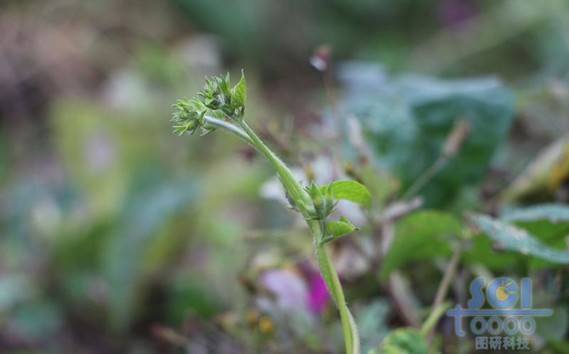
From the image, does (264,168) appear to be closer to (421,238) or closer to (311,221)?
(421,238)

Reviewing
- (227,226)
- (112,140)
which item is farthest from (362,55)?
(227,226)

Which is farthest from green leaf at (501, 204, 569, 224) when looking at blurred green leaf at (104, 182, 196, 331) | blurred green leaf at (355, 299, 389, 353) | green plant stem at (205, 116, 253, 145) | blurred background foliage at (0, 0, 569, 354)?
blurred green leaf at (104, 182, 196, 331)

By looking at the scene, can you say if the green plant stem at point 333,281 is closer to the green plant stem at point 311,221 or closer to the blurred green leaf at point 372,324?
the green plant stem at point 311,221

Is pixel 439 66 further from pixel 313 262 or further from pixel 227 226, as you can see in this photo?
pixel 313 262

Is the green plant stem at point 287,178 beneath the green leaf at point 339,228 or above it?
above

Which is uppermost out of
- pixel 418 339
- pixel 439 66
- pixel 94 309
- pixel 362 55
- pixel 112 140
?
pixel 362 55

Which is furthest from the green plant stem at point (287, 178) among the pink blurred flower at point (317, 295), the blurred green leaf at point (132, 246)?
the blurred green leaf at point (132, 246)

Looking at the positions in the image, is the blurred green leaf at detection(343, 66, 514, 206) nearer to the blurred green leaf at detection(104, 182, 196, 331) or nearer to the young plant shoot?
the young plant shoot
